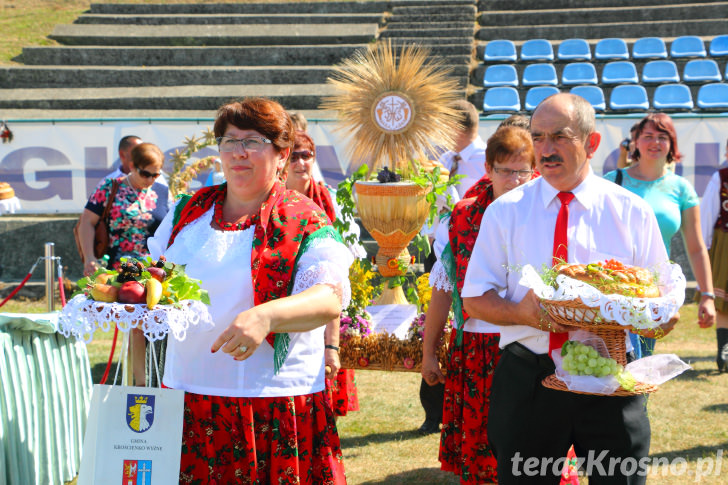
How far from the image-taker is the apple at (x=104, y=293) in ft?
7.14

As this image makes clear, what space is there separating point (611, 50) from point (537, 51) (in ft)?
4.45

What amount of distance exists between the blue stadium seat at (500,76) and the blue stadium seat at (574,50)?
111 cm

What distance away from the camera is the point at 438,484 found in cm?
419

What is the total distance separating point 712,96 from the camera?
13148 mm

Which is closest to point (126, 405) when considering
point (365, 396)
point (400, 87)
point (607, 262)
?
point (607, 262)

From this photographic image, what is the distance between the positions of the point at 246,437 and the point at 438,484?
2.11 meters

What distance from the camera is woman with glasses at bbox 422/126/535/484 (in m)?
3.25

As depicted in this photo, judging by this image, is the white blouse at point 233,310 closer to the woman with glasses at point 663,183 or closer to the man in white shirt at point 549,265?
the man in white shirt at point 549,265

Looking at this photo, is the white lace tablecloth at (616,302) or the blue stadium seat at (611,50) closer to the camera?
the white lace tablecloth at (616,302)

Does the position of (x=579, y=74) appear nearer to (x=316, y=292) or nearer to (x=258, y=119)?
(x=258, y=119)

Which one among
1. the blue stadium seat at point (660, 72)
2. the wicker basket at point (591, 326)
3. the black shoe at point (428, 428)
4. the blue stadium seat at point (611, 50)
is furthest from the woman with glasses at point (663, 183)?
the blue stadium seat at point (611, 50)

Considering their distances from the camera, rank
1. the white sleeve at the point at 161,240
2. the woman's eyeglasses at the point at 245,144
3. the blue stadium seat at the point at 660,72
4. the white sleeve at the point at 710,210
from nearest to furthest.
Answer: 1. the woman's eyeglasses at the point at 245,144
2. the white sleeve at the point at 161,240
3. the white sleeve at the point at 710,210
4. the blue stadium seat at the point at 660,72

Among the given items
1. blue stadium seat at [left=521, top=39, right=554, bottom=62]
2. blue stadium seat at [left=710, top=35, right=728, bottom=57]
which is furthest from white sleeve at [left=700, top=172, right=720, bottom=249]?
blue stadium seat at [left=710, top=35, right=728, bottom=57]

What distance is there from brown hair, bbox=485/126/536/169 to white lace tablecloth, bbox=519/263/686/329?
1.17 m
